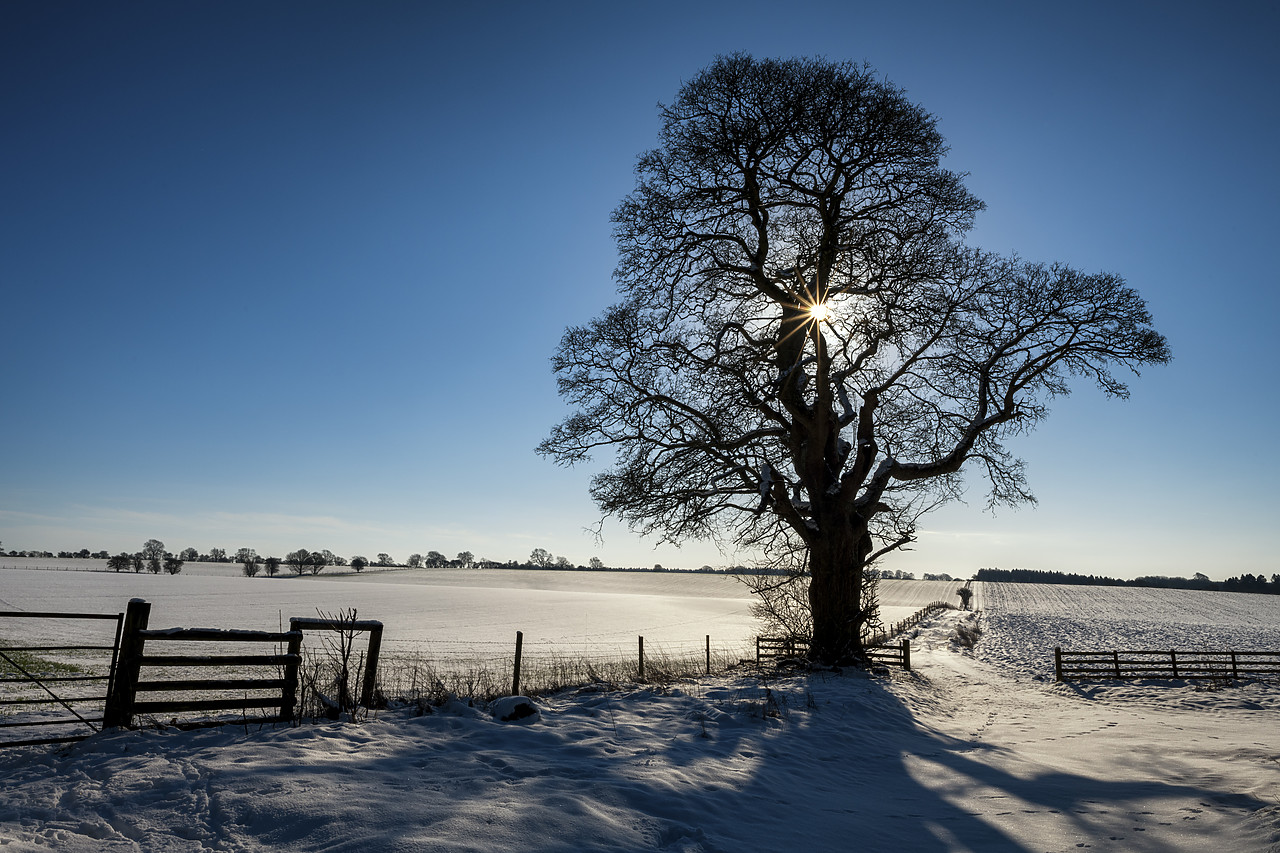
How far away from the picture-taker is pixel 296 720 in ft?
26.2

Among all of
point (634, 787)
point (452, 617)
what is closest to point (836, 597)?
point (634, 787)

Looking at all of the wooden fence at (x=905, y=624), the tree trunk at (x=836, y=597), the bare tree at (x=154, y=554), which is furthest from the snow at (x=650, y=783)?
the bare tree at (x=154, y=554)

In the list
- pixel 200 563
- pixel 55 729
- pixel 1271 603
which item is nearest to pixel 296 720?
pixel 55 729

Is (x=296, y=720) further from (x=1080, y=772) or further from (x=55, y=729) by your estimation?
(x=1080, y=772)

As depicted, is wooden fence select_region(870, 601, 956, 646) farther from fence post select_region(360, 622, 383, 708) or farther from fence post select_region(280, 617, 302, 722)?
fence post select_region(280, 617, 302, 722)

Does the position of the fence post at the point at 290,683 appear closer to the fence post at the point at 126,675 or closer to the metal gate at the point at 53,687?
the fence post at the point at 126,675

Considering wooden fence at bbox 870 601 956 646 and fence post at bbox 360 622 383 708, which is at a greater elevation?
fence post at bbox 360 622 383 708

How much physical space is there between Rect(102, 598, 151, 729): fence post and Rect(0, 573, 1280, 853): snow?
0.46m

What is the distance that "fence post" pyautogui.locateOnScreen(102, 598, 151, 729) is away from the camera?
731cm

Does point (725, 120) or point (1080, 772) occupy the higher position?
point (725, 120)

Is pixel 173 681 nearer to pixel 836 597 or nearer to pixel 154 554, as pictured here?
pixel 836 597

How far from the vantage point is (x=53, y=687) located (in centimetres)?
1408

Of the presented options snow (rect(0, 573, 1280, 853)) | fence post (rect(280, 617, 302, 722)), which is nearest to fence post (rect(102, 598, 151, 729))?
snow (rect(0, 573, 1280, 853))

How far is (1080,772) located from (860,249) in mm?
11462
